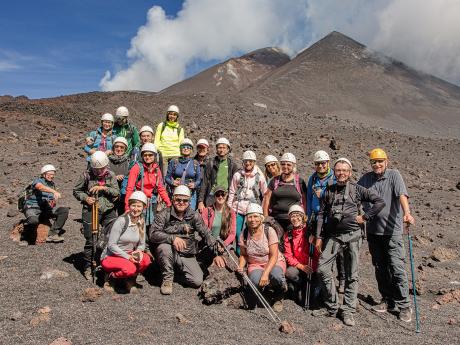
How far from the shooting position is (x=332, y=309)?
5770 millimetres

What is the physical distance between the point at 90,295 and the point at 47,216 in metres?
3.03

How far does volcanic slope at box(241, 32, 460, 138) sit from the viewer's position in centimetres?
4409

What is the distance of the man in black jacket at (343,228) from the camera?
5.44 m

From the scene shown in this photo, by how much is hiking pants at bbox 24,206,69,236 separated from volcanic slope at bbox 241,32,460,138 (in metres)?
31.2

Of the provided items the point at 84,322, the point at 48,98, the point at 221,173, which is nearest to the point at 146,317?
the point at 84,322

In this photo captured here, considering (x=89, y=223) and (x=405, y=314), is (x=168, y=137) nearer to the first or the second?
(x=89, y=223)

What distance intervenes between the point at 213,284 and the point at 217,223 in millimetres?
1018

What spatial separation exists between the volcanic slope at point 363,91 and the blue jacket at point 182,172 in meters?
31.2

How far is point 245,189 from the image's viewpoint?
21.9 feet

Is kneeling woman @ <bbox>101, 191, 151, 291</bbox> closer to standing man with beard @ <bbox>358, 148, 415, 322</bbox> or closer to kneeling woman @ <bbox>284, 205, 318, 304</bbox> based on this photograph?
kneeling woman @ <bbox>284, 205, 318, 304</bbox>

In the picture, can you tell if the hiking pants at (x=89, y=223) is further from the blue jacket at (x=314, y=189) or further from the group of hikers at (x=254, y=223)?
the blue jacket at (x=314, y=189)

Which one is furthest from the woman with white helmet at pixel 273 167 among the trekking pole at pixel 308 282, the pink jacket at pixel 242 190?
the trekking pole at pixel 308 282

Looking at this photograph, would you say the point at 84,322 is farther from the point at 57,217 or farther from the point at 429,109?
the point at 429,109

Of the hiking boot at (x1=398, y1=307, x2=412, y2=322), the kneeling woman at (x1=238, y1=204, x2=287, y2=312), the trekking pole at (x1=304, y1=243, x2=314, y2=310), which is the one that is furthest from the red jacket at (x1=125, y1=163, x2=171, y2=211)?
the hiking boot at (x1=398, y1=307, x2=412, y2=322)
